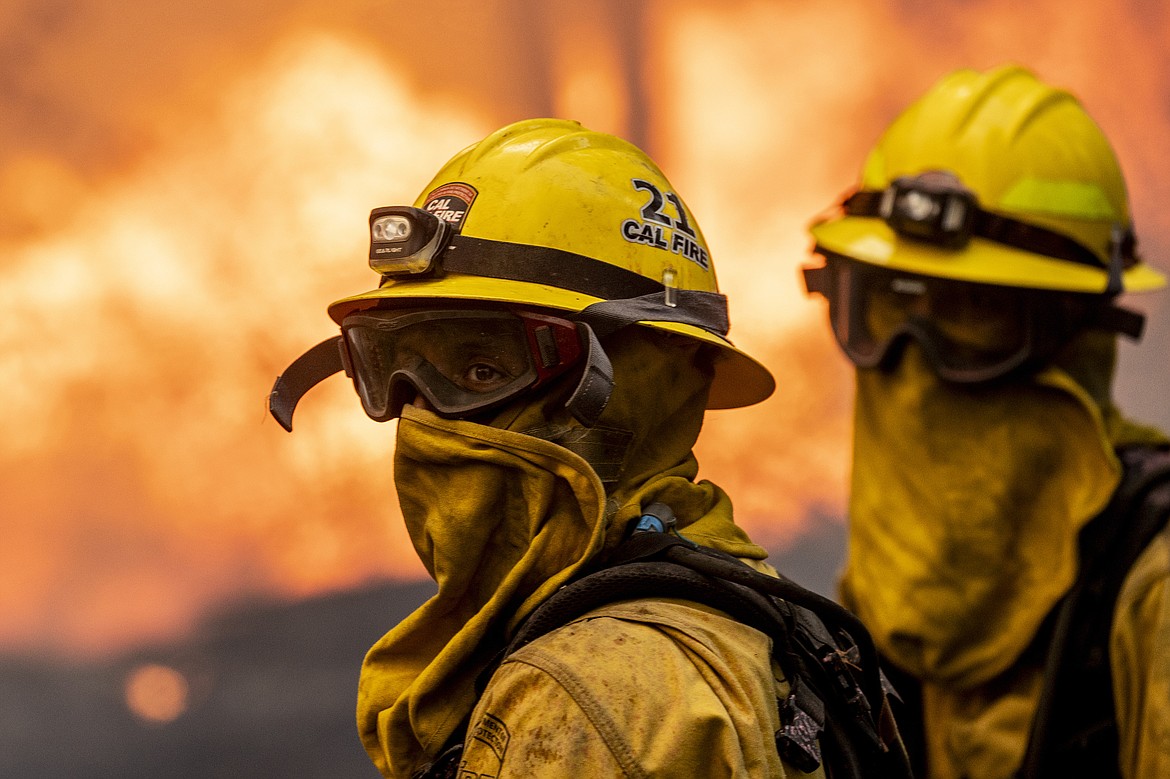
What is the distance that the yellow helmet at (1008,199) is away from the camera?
5539 mm

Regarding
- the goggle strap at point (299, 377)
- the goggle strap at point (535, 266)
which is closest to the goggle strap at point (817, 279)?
the goggle strap at point (299, 377)

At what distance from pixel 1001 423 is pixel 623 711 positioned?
3336mm

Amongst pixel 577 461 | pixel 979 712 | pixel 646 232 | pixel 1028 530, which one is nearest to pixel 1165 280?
pixel 1028 530

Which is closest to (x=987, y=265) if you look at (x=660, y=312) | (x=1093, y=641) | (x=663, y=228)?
(x=1093, y=641)

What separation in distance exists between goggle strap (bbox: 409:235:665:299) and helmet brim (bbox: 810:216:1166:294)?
263 cm

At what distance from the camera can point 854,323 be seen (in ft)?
19.5

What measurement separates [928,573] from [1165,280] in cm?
144

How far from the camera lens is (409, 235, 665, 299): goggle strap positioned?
322 cm

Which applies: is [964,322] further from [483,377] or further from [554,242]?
[483,377]

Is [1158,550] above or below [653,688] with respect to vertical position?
below

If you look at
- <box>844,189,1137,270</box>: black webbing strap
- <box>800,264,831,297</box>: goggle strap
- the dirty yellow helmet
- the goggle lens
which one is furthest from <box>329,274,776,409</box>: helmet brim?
<box>800,264,831,297</box>: goggle strap

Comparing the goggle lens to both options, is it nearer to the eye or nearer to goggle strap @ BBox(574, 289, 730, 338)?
goggle strap @ BBox(574, 289, 730, 338)

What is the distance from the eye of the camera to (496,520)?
314 centimetres

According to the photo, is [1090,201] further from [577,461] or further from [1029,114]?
[577,461]
